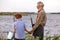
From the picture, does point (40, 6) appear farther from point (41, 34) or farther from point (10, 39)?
point (10, 39)

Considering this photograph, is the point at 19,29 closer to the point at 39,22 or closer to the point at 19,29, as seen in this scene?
the point at 19,29

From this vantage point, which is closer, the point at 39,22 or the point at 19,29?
the point at 39,22

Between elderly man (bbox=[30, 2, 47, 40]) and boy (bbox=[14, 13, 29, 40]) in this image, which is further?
boy (bbox=[14, 13, 29, 40])

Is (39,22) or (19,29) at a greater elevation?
(39,22)

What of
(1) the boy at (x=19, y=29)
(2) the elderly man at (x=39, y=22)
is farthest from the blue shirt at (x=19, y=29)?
(2) the elderly man at (x=39, y=22)

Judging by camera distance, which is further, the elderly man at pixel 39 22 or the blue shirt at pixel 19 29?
the blue shirt at pixel 19 29

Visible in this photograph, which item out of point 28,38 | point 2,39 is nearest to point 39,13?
point 28,38

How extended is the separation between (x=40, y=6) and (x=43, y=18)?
438 mm

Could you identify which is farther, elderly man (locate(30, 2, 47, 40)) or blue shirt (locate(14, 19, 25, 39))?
blue shirt (locate(14, 19, 25, 39))

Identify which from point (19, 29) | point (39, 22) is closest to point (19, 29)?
point (19, 29)

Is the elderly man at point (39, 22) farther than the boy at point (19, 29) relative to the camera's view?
No

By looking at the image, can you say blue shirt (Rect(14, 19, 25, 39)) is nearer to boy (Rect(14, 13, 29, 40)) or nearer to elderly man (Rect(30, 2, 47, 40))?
boy (Rect(14, 13, 29, 40))

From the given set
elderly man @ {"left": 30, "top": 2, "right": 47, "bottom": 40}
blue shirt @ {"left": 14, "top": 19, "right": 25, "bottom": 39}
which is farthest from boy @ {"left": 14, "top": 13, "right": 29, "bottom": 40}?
elderly man @ {"left": 30, "top": 2, "right": 47, "bottom": 40}

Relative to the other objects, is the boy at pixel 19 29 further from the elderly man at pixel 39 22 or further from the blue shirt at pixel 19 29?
the elderly man at pixel 39 22
